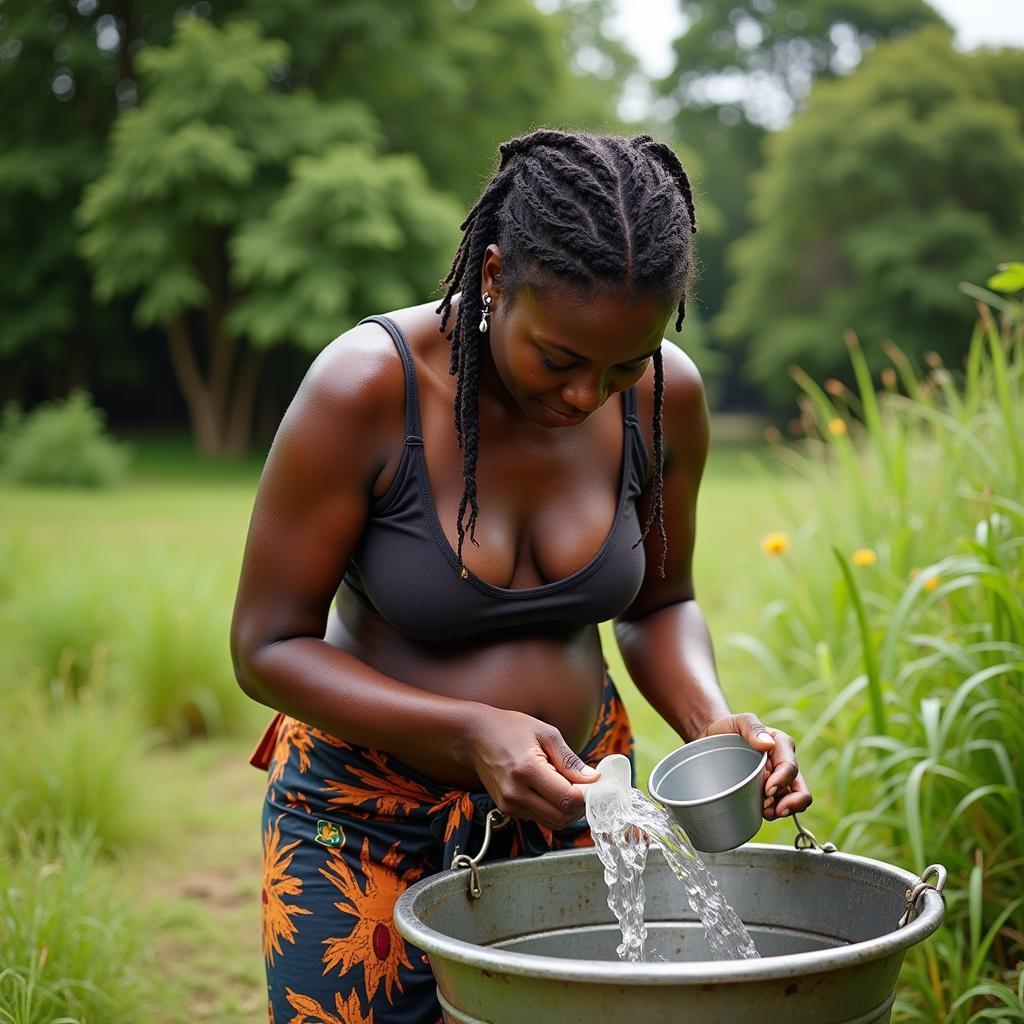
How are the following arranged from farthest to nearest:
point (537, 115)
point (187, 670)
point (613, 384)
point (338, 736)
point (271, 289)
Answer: point (537, 115)
point (271, 289)
point (187, 670)
point (338, 736)
point (613, 384)

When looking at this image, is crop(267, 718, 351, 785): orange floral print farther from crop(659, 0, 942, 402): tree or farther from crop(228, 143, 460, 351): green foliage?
crop(659, 0, 942, 402): tree

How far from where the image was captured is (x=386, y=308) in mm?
20594

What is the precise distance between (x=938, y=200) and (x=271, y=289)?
1404 centimetres

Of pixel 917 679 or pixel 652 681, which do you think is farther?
pixel 917 679

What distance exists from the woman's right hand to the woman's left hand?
0.25 meters

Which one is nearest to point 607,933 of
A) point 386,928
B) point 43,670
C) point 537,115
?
point 386,928

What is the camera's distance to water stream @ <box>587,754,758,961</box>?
1.55 meters

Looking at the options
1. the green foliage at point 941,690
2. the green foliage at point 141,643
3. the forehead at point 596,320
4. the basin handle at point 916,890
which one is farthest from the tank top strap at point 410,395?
the green foliage at point 141,643

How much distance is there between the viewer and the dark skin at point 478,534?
162cm

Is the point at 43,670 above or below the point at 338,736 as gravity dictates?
below

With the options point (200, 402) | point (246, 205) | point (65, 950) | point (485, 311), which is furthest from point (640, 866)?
point (200, 402)

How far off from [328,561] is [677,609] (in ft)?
2.15

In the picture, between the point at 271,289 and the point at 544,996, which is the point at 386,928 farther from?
the point at 271,289

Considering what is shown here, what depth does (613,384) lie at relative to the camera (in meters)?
1.70
